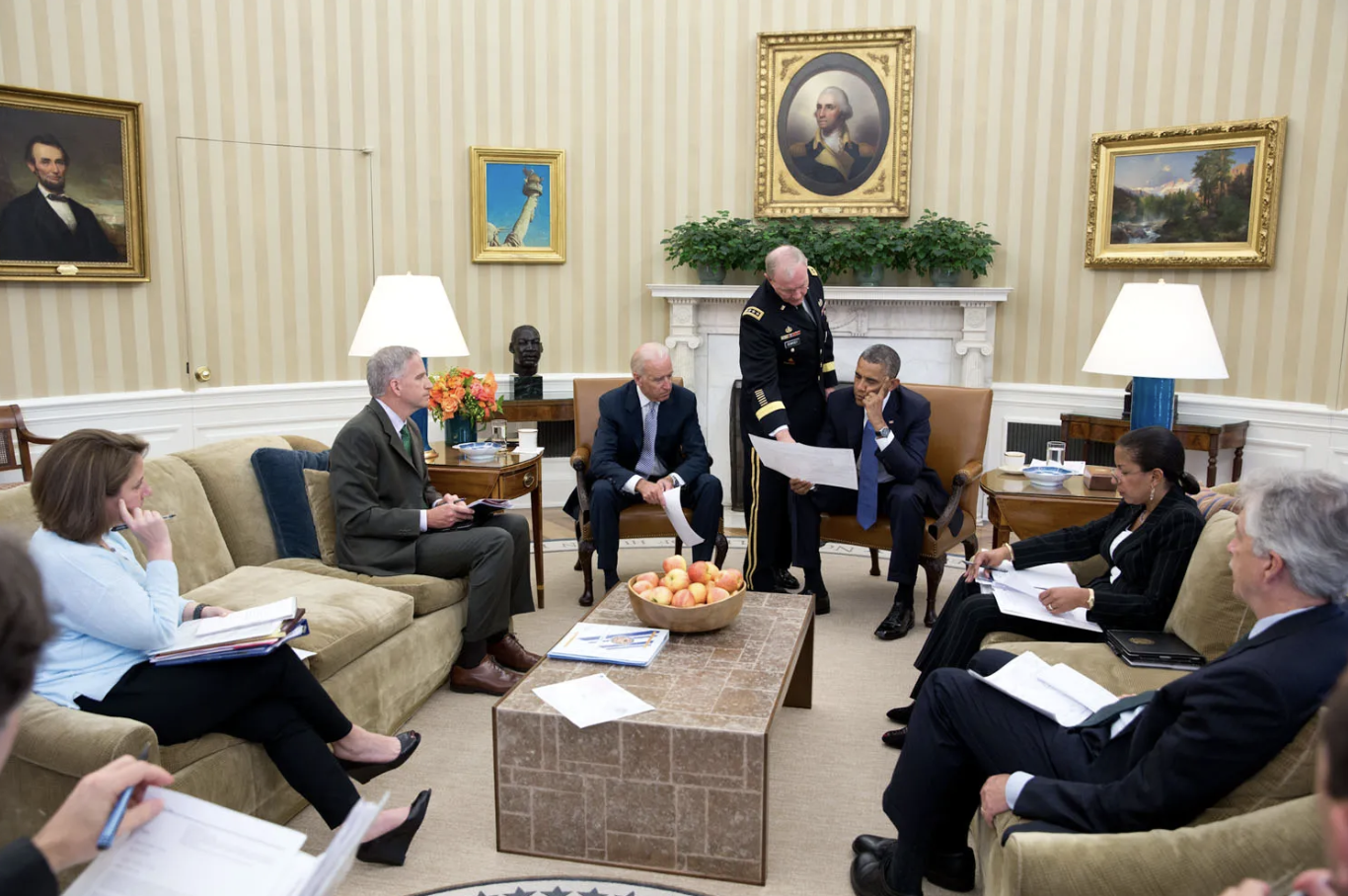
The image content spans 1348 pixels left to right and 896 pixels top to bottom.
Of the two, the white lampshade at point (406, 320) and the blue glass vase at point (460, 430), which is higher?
the white lampshade at point (406, 320)

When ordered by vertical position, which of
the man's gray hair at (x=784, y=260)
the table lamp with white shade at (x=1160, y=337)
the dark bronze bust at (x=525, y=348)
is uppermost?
the man's gray hair at (x=784, y=260)

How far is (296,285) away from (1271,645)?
20.9ft

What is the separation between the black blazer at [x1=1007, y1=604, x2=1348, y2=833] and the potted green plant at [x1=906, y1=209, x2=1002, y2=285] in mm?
4856

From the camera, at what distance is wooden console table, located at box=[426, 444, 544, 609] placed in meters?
4.96

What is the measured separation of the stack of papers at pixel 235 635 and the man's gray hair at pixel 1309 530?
2.42 m

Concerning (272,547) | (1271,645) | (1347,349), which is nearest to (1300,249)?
(1347,349)

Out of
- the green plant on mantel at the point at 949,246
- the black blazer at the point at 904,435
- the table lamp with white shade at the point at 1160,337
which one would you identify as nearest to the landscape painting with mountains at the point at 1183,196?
the green plant on mantel at the point at 949,246

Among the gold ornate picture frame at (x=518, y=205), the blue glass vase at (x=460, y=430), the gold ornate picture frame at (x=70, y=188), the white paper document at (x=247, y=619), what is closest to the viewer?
the white paper document at (x=247, y=619)

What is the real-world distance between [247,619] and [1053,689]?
227 centimetres

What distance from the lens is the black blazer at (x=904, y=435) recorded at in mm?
4840

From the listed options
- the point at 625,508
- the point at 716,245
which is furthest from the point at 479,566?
the point at 716,245

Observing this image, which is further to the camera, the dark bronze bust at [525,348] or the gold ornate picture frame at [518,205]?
the gold ornate picture frame at [518,205]

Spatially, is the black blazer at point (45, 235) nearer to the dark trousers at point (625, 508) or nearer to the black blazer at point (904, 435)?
the dark trousers at point (625, 508)

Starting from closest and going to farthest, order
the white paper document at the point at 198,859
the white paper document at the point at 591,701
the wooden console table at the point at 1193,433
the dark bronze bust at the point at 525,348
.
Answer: the white paper document at the point at 198,859 < the white paper document at the point at 591,701 < the wooden console table at the point at 1193,433 < the dark bronze bust at the point at 525,348
